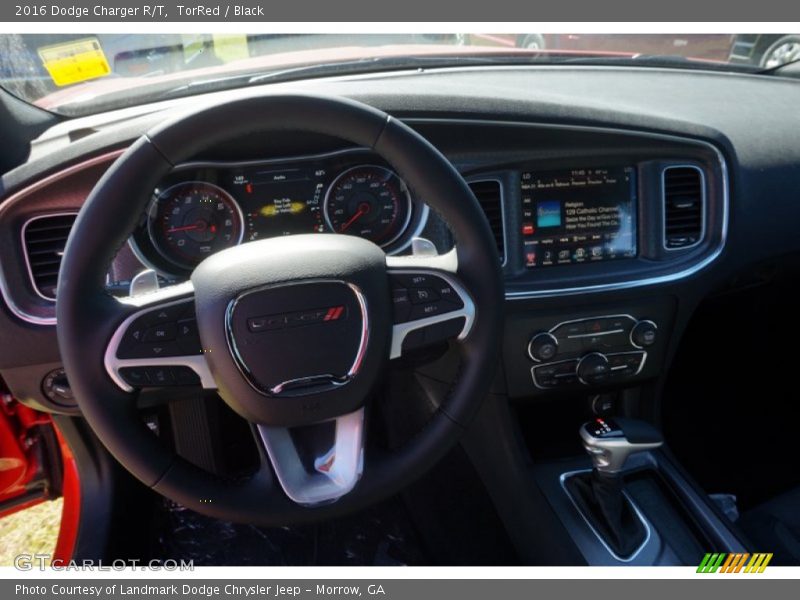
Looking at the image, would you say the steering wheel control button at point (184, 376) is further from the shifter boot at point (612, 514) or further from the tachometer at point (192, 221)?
the shifter boot at point (612, 514)

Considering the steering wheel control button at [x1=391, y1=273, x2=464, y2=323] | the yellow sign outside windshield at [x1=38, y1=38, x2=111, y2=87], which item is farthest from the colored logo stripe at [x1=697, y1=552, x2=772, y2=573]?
the yellow sign outside windshield at [x1=38, y1=38, x2=111, y2=87]

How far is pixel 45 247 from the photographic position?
4.45 ft

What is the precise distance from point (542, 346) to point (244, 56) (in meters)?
1.06

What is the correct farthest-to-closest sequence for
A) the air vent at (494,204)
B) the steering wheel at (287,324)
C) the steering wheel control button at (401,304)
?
the air vent at (494,204)
the steering wheel control button at (401,304)
the steering wheel at (287,324)

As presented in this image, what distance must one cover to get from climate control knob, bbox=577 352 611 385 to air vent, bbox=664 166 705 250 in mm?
330

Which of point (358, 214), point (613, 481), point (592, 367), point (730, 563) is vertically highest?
point (358, 214)

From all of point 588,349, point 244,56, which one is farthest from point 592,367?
point 244,56

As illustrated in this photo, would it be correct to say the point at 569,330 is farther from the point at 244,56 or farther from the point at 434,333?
the point at 244,56

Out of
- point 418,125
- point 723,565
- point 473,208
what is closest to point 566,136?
point 418,125

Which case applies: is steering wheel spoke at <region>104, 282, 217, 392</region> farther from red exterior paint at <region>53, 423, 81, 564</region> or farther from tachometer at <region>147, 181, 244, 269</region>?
red exterior paint at <region>53, 423, 81, 564</region>

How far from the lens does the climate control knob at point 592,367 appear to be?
66.2 inches

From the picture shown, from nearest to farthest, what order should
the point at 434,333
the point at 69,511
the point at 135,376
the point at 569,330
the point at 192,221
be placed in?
the point at 135,376 < the point at 434,333 < the point at 192,221 < the point at 569,330 < the point at 69,511

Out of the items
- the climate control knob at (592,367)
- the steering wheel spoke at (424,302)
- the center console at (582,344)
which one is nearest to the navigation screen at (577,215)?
the center console at (582,344)

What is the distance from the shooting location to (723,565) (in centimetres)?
159
